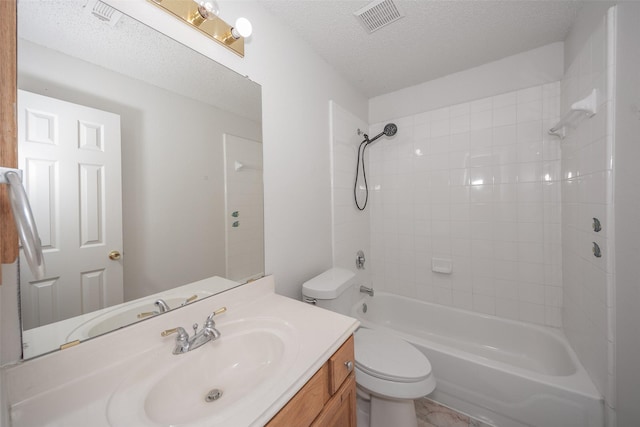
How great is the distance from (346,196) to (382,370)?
1.22m

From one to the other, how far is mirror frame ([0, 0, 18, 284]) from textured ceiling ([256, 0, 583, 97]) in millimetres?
1121

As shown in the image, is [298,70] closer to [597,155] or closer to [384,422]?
[597,155]

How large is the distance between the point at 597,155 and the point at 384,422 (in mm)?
1708

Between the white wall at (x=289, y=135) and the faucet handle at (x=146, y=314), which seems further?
the white wall at (x=289, y=135)

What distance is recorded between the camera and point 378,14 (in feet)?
4.19

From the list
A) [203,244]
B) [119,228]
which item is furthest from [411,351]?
[119,228]

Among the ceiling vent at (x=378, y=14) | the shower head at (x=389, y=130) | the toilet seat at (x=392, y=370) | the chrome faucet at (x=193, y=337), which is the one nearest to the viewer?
the chrome faucet at (x=193, y=337)

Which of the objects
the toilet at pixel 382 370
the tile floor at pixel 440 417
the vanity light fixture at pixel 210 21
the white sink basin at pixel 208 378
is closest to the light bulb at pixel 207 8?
the vanity light fixture at pixel 210 21

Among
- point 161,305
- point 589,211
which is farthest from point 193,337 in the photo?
point 589,211

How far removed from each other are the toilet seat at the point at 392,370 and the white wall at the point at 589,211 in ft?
2.62

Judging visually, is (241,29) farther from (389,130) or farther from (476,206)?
(476,206)

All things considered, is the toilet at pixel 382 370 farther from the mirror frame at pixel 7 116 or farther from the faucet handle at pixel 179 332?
the mirror frame at pixel 7 116

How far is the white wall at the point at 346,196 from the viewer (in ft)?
5.77

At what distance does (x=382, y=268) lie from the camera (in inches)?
88.7
